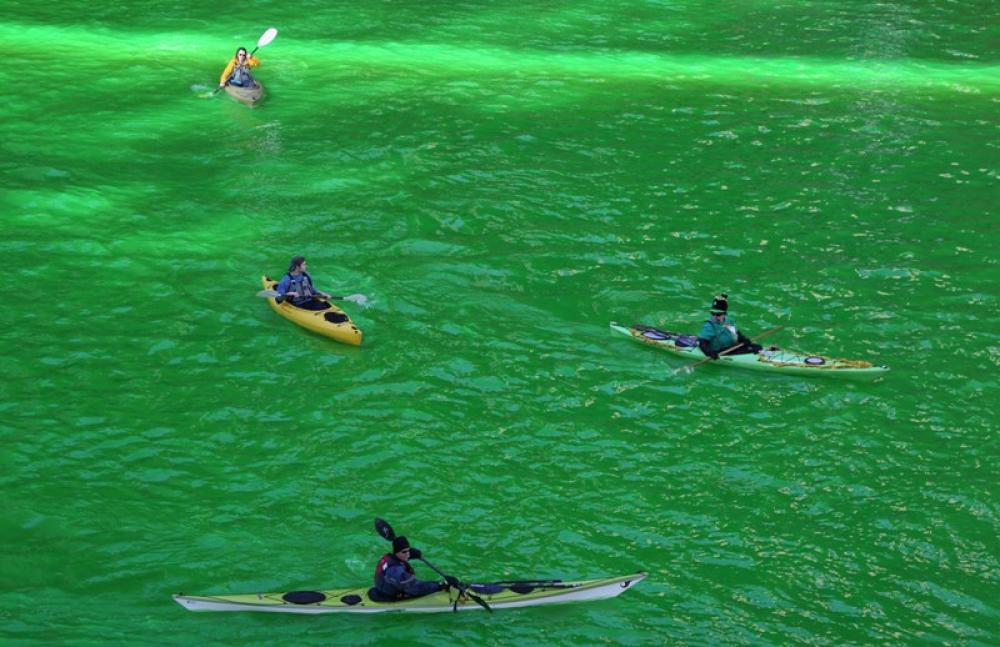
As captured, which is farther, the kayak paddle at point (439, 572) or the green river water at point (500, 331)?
the green river water at point (500, 331)

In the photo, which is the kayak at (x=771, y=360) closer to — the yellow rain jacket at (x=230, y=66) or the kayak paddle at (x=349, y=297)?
the kayak paddle at (x=349, y=297)

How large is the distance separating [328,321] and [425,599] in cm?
800

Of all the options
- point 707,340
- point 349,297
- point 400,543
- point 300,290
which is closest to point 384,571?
point 400,543

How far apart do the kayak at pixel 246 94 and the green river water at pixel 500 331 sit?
1.39 feet

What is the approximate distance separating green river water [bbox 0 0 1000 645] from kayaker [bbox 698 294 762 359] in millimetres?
427

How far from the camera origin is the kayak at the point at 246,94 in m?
35.5

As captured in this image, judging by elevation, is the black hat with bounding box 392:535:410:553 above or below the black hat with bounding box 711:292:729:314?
below

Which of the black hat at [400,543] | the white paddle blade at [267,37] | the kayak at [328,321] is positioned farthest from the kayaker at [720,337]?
the white paddle blade at [267,37]

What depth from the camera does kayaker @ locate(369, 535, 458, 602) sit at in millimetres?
16984

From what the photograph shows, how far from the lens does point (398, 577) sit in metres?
17.0

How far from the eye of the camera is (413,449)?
20.9m

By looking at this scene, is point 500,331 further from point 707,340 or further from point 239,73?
point 239,73

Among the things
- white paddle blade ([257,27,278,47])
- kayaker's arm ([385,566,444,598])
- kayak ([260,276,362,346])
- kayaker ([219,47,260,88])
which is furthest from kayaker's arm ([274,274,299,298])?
white paddle blade ([257,27,278,47])

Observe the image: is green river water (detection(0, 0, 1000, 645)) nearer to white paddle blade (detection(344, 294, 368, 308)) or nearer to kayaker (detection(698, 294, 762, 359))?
white paddle blade (detection(344, 294, 368, 308))
